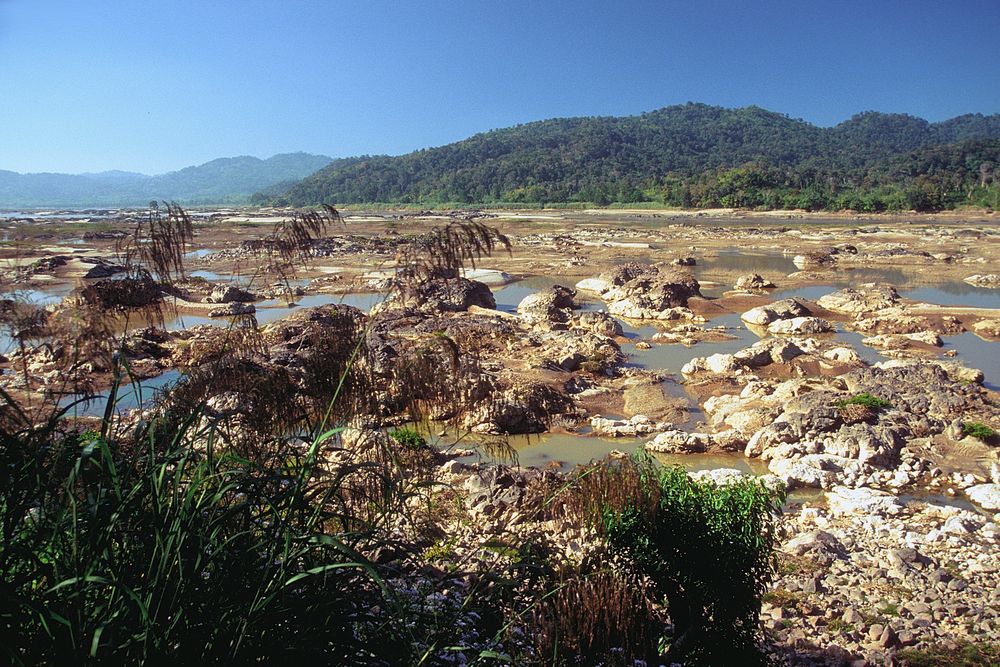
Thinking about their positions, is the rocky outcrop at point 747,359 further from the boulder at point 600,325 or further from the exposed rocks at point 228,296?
the exposed rocks at point 228,296

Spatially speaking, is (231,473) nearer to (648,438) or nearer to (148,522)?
(148,522)

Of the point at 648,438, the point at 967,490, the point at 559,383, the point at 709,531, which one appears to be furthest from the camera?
the point at 559,383

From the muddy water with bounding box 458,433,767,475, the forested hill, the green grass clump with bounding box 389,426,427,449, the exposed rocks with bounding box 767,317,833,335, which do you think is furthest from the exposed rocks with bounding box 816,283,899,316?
the forested hill

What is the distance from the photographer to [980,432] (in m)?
11.6

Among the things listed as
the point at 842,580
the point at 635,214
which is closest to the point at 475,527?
the point at 842,580

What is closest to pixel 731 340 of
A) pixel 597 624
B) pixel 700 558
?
pixel 700 558

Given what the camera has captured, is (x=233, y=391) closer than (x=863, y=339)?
Yes

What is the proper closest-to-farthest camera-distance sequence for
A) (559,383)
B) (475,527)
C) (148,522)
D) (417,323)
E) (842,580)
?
(148,522)
(842,580)
(475,527)
(559,383)
(417,323)

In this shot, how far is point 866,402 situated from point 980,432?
1941 mm

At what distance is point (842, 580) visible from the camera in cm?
721

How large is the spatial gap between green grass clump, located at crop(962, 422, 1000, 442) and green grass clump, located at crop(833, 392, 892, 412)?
1439mm

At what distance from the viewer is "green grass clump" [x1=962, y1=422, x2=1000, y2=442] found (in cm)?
1152

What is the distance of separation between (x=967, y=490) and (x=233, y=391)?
10.9 m

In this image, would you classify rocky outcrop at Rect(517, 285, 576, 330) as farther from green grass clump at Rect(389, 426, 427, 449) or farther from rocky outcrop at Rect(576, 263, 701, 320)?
green grass clump at Rect(389, 426, 427, 449)
